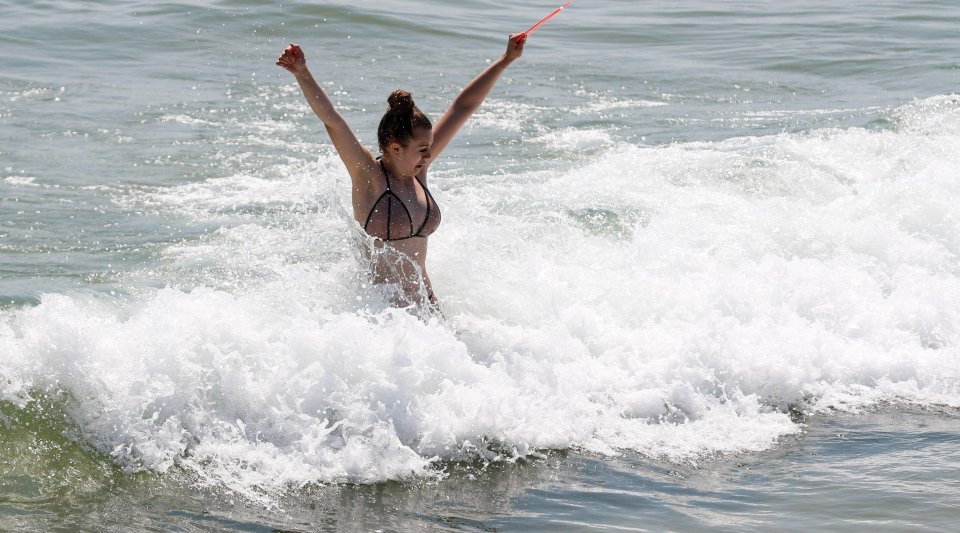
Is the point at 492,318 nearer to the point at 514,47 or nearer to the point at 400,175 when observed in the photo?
the point at 400,175

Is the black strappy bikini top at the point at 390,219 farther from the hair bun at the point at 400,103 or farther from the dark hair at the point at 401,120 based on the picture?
the hair bun at the point at 400,103

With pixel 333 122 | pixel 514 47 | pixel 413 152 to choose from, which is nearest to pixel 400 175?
pixel 413 152

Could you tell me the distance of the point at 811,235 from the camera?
8609 mm

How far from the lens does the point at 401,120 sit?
5840mm

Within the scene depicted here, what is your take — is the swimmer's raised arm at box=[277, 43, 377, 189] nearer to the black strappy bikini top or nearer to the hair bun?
the black strappy bikini top

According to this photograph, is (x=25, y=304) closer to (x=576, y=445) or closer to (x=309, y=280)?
(x=309, y=280)

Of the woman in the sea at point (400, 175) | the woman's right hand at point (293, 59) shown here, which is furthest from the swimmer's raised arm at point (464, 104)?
the woman's right hand at point (293, 59)

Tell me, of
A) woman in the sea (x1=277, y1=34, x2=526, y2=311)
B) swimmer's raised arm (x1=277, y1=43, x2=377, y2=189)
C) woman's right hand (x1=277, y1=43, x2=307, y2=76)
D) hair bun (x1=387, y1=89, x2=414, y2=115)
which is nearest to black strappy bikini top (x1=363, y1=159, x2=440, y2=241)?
woman in the sea (x1=277, y1=34, x2=526, y2=311)

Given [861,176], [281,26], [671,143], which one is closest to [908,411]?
[861,176]

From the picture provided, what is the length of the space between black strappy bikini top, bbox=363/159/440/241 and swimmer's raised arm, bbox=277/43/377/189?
0.34 feet

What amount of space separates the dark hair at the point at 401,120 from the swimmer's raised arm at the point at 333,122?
163 millimetres

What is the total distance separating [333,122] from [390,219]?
0.61 m

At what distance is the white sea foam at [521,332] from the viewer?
549 cm

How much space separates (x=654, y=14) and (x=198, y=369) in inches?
598
